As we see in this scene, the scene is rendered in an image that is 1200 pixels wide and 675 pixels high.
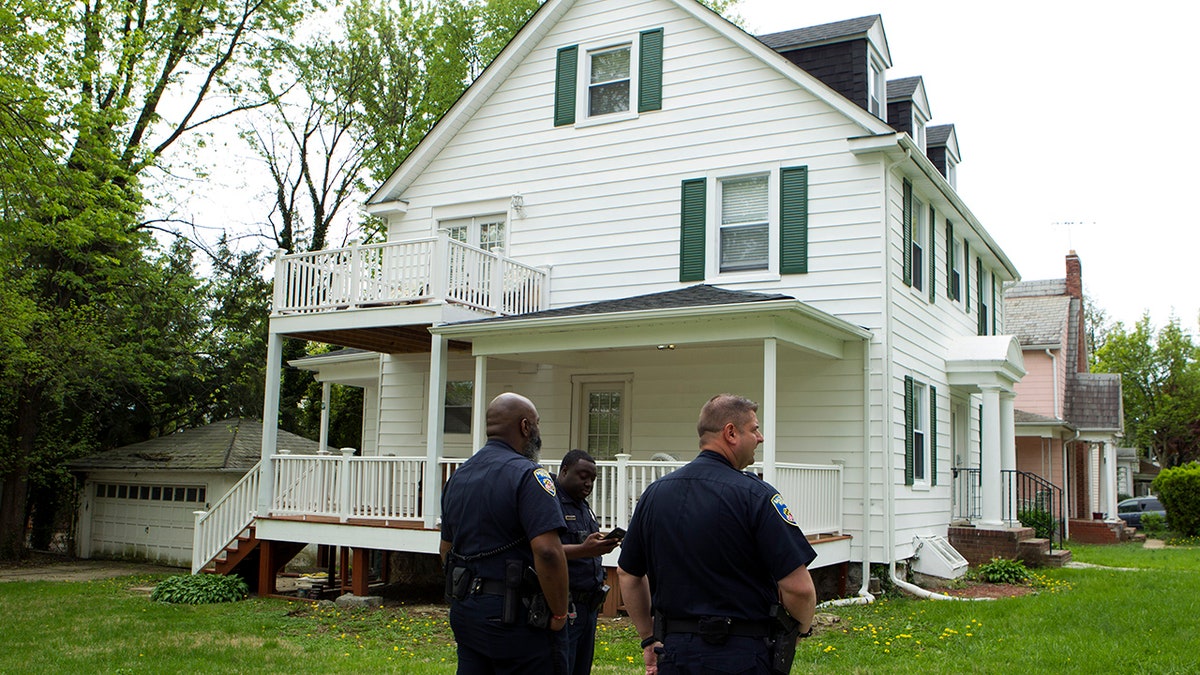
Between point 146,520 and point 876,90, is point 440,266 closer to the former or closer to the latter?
point 876,90

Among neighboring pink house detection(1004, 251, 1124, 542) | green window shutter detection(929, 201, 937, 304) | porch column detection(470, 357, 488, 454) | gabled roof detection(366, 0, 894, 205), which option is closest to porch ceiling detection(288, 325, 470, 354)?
porch column detection(470, 357, 488, 454)

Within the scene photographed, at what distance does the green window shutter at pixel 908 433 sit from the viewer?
13867mm

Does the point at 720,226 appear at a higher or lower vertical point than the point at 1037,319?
lower

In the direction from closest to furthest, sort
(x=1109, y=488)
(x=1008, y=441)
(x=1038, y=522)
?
1. (x=1008, y=441)
2. (x=1038, y=522)
3. (x=1109, y=488)

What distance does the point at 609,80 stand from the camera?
15.6 m

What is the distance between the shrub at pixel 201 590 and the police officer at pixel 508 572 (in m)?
10.1

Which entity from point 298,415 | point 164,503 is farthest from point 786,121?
point 298,415

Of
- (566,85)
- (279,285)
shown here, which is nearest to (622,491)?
(279,285)

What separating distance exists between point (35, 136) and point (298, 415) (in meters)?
15.2

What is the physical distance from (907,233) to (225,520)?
34.9 ft

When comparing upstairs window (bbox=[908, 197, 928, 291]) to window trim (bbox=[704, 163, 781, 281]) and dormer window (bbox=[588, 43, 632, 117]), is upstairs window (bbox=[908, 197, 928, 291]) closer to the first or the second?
window trim (bbox=[704, 163, 781, 281])

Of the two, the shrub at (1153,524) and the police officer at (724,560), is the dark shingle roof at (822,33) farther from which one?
the shrub at (1153,524)

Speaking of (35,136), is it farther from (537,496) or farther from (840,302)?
(537,496)

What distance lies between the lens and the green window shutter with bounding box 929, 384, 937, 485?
15219mm
